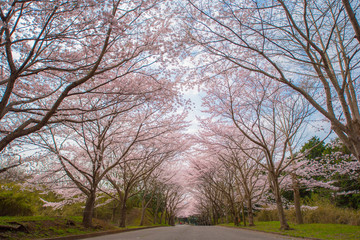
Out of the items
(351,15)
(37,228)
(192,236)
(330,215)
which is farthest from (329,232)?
(37,228)

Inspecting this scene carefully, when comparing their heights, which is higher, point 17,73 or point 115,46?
point 115,46

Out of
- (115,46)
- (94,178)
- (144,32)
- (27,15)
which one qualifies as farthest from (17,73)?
(94,178)

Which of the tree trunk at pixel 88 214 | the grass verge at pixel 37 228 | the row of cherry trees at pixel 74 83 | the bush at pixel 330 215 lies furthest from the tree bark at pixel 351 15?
the tree trunk at pixel 88 214

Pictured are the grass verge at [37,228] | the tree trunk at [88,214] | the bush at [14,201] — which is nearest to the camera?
the grass verge at [37,228]

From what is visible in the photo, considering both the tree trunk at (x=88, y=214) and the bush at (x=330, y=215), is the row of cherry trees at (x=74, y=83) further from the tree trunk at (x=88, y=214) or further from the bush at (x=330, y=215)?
the bush at (x=330, y=215)

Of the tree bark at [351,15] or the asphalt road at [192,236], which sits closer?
the tree bark at [351,15]

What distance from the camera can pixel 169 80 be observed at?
9523 mm

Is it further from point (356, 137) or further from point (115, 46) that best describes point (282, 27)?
point (115, 46)

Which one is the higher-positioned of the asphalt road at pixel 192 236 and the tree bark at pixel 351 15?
the tree bark at pixel 351 15

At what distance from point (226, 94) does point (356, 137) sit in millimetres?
7924

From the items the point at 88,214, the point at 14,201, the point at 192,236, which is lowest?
the point at 192,236

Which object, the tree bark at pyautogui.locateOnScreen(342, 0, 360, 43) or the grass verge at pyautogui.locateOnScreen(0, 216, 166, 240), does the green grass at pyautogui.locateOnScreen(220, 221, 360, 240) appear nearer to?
the tree bark at pyautogui.locateOnScreen(342, 0, 360, 43)

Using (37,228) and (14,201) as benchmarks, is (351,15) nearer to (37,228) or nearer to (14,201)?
(37,228)

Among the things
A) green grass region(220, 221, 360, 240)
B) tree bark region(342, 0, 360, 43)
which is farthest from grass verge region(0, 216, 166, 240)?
tree bark region(342, 0, 360, 43)
